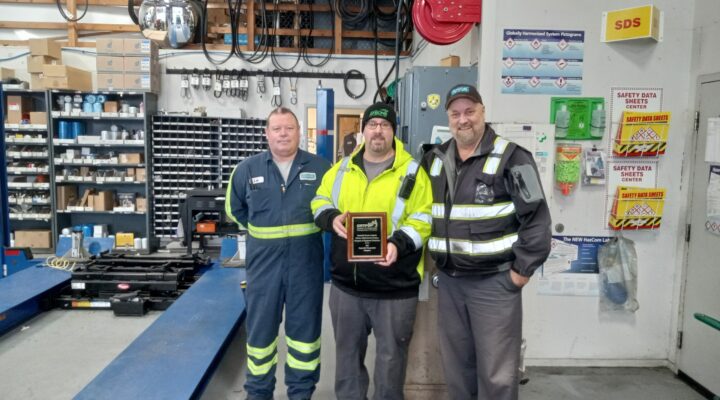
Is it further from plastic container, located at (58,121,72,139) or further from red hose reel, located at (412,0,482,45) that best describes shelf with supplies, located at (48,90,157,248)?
red hose reel, located at (412,0,482,45)

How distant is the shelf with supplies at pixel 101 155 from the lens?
636 cm

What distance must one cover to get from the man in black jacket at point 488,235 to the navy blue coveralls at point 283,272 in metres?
0.72

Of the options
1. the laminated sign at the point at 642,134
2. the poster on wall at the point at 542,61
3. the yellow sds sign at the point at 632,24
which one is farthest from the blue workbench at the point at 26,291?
the yellow sds sign at the point at 632,24

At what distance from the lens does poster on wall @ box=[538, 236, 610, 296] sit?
3213 mm

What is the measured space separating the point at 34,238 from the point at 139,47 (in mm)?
2909

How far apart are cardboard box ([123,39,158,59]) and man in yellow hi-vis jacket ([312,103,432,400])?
518 centimetres

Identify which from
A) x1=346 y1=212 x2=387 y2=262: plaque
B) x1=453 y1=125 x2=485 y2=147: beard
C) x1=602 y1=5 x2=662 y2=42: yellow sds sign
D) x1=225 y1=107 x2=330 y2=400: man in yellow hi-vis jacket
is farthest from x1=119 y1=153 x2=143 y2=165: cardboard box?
x1=602 y1=5 x2=662 y2=42: yellow sds sign

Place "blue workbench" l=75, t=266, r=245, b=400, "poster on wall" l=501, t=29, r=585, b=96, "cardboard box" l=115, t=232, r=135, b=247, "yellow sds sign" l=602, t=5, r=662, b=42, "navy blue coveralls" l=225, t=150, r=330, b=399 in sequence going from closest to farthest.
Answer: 1. "blue workbench" l=75, t=266, r=245, b=400
2. "navy blue coveralls" l=225, t=150, r=330, b=399
3. "yellow sds sign" l=602, t=5, r=662, b=42
4. "poster on wall" l=501, t=29, r=585, b=96
5. "cardboard box" l=115, t=232, r=135, b=247

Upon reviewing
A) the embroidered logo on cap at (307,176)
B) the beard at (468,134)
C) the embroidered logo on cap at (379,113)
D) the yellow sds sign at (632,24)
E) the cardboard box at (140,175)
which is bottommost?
the cardboard box at (140,175)

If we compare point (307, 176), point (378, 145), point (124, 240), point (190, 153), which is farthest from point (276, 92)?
point (378, 145)

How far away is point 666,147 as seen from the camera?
123 inches

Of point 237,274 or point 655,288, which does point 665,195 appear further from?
point 237,274

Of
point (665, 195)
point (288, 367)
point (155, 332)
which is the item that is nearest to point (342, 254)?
point (288, 367)

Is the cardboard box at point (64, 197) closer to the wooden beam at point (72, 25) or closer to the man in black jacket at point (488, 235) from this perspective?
the wooden beam at point (72, 25)
